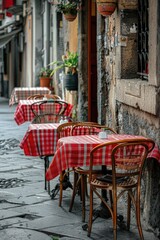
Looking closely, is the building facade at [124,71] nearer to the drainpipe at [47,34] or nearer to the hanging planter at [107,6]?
the hanging planter at [107,6]

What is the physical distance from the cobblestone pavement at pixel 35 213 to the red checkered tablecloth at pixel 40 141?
50 centimetres

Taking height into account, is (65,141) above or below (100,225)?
above

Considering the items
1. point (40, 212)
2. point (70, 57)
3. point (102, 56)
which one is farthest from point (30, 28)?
point (40, 212)

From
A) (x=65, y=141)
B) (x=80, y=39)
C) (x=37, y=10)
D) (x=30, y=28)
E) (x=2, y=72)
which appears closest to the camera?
(x=65, y=141)

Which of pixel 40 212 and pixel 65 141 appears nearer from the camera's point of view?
pixel 65 141

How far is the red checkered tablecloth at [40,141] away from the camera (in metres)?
7.57

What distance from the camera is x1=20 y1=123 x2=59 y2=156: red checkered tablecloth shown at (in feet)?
24.8

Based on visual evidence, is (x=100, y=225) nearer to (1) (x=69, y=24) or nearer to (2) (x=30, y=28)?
(1) (x=69, y=24)

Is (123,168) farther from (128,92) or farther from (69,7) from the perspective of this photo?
(69,7)

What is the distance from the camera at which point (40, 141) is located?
25.0ft

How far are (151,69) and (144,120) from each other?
55 centimetres

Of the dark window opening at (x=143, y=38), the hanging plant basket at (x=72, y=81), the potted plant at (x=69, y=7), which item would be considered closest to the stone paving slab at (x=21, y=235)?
the dark window opening at (x=143, y=38)

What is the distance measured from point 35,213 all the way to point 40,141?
1055 mm

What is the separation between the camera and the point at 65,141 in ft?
20.5
